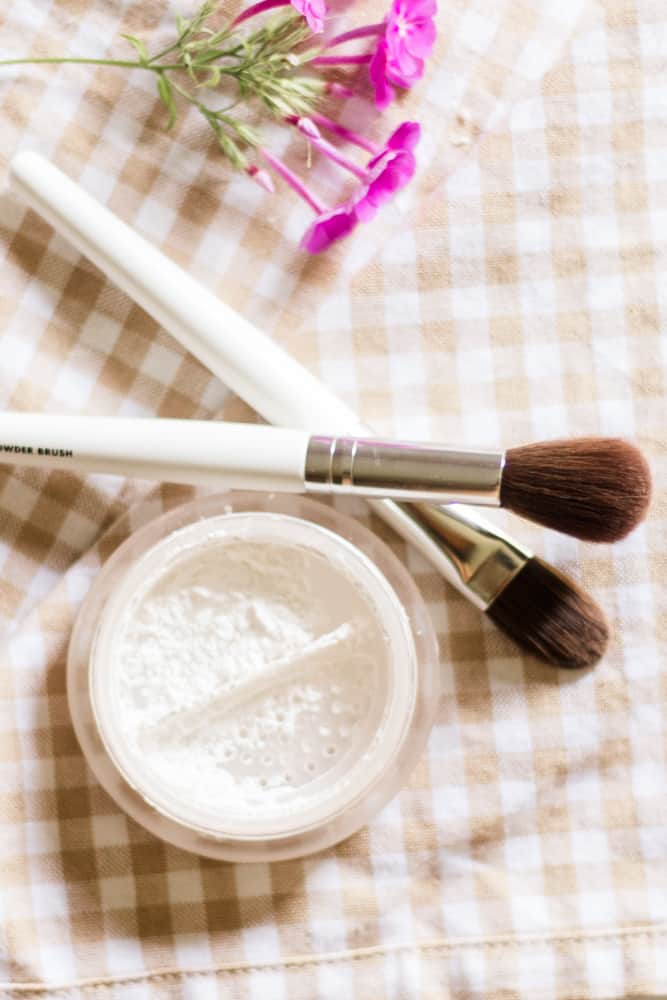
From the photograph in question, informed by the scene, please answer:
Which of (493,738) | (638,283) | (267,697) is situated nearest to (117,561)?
(267,697)

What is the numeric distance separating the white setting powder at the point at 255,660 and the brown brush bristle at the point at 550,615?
0.06m

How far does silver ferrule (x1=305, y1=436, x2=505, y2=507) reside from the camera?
23.3 inches

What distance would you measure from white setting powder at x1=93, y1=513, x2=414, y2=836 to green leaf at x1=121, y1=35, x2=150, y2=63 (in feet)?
0.89

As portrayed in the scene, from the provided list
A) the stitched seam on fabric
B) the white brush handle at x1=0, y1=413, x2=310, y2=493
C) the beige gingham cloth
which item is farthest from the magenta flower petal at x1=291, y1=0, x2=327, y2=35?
the stitched seam on fabric

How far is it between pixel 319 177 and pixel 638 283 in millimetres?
199

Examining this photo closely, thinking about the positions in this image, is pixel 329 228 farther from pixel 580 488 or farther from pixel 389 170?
pixel 580 488

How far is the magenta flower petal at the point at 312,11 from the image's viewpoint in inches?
25.6

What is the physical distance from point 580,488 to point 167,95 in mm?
334

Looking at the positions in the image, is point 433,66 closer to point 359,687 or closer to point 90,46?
point 90,46

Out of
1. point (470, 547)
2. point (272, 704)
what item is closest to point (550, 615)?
point (470, 547)

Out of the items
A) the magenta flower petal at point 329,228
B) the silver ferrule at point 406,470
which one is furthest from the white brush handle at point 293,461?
the magenta flower petal at point 329,228

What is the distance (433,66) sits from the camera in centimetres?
71

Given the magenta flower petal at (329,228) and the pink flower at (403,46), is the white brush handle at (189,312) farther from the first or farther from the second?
the pink flower at (403,46)

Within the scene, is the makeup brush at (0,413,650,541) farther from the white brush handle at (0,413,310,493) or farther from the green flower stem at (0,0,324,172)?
the green flower stem at (0,0,324,172)
